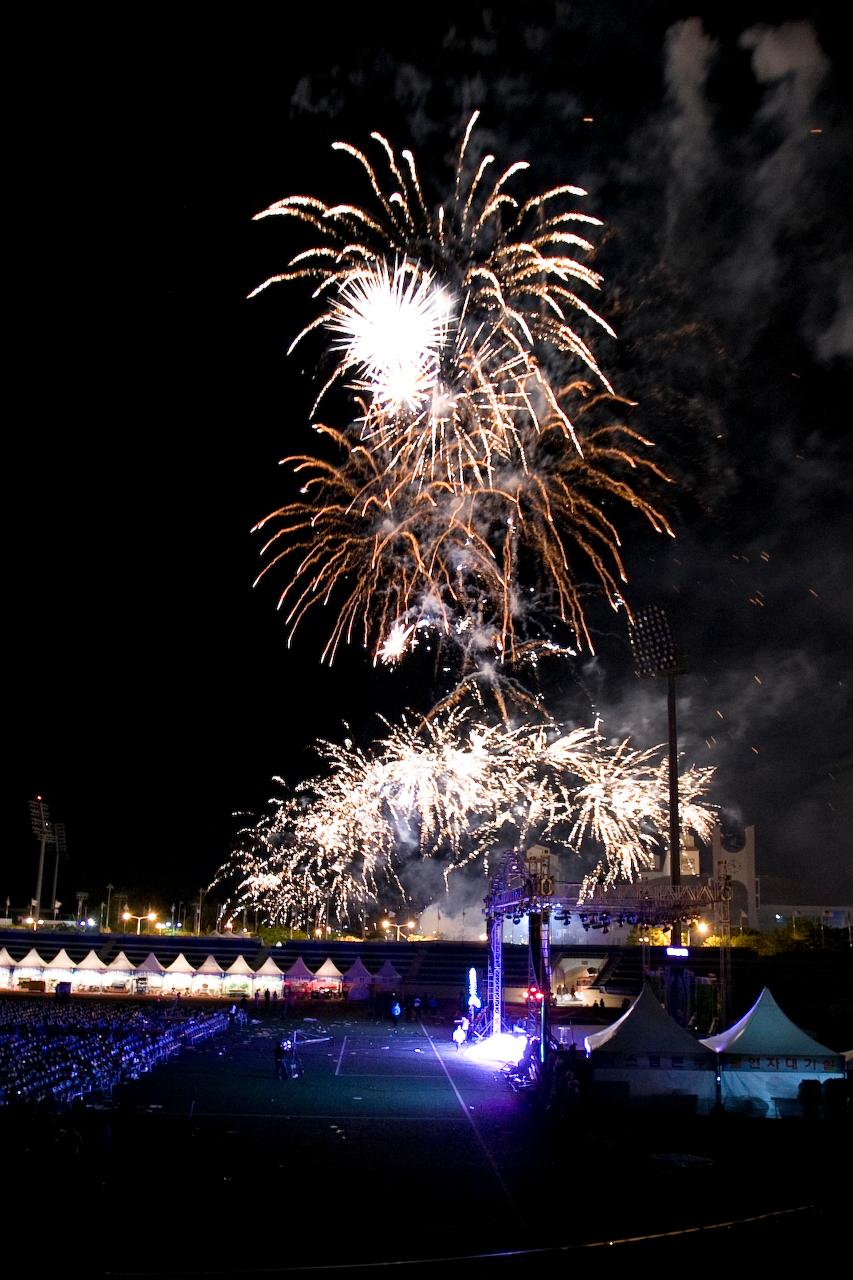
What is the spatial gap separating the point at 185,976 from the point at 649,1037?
29.2m

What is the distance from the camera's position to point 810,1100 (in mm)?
17047

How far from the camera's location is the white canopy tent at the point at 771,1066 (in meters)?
17.6

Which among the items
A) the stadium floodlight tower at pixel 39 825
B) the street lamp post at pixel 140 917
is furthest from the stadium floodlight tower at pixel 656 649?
the street lamp post at pixel 140 917

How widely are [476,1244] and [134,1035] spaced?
16687 mm

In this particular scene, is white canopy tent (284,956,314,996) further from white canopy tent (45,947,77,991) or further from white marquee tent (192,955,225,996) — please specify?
white canopy tent (45,947,77,991)

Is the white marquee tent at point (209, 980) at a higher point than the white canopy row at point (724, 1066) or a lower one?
lower

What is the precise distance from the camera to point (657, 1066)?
1775 cm

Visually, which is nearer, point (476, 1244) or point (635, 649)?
point (476, 1244)

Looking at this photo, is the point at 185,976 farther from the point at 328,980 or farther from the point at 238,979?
the point at 328,980

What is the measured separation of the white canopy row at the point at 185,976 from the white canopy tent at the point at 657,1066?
26636 millimetres

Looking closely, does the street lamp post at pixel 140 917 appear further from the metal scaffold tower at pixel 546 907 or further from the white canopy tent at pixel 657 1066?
the white canopy tent at pixel 657 1066

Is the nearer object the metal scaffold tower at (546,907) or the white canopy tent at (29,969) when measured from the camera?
the metal scaffold tower at (546,907)

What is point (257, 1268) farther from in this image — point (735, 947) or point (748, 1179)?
point (735, 947)

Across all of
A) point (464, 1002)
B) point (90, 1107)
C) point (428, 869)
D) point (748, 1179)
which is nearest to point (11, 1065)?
point (90, 1107)
